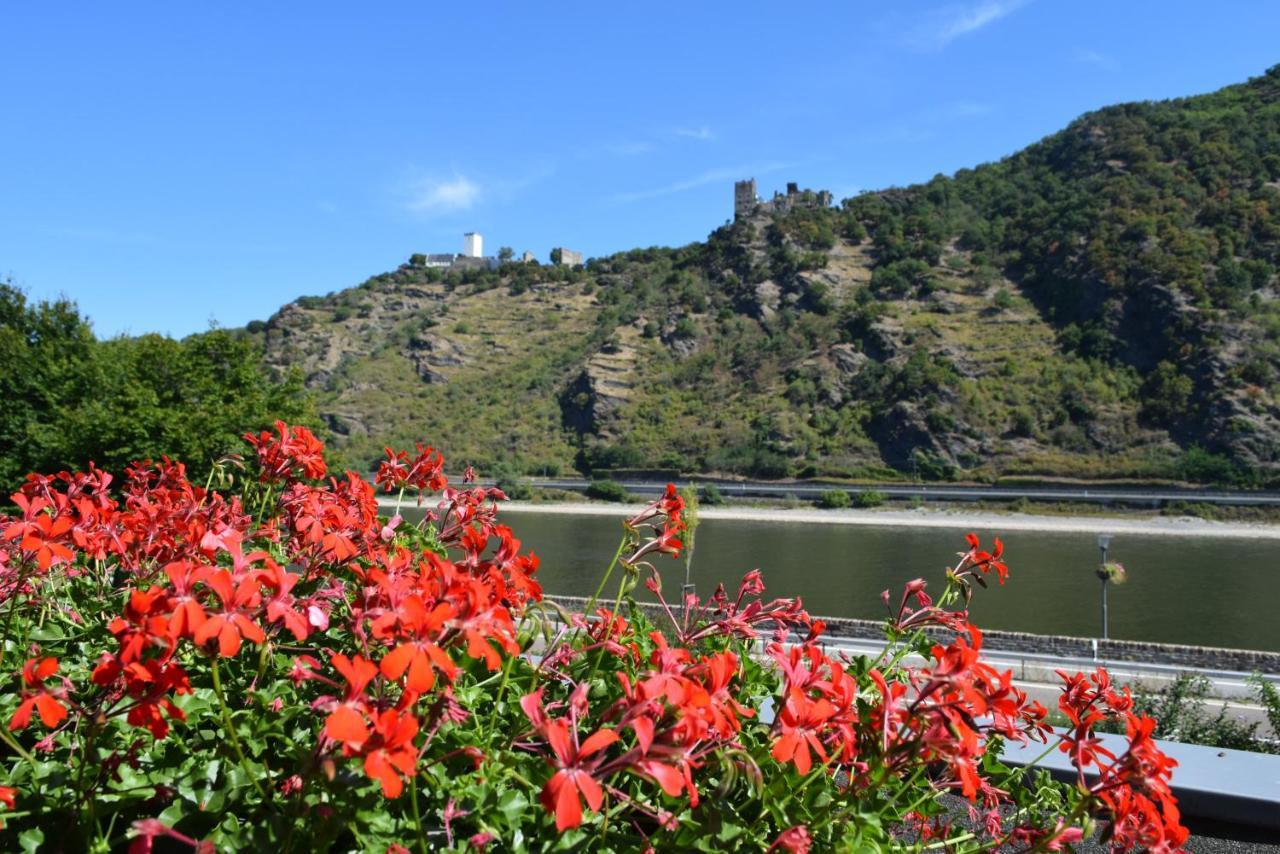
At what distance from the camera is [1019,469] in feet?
151

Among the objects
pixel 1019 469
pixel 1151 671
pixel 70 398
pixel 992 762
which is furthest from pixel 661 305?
pixel 992 762

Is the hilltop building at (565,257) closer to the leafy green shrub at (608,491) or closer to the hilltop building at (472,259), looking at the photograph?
the hilltop building at (472,259)

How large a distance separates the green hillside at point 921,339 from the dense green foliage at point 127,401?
14053 millimetres

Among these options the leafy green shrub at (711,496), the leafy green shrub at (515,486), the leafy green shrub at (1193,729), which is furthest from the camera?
the leafy green shrub at (515,486)

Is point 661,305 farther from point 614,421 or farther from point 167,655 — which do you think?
point 167,655

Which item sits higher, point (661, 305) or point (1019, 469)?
point (661, 305)

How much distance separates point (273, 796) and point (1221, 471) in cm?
4936

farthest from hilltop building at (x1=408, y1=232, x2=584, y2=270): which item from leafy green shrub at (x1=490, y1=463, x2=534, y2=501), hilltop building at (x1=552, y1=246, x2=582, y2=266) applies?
leafy green shrub at (x1=490, y1=463, x2=534, y2=501)

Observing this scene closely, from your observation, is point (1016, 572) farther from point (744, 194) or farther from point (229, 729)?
point (744, 194)

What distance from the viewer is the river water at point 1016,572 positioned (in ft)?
67.1

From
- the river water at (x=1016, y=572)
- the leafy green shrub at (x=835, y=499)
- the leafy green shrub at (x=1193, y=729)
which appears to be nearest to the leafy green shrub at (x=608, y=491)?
the river water at (x=1016, y=572)

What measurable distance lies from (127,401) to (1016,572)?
83.2 ft

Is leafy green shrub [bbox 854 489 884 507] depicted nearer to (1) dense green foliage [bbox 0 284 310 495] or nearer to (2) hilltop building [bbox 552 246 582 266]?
(1) dense green foliage [bbox 0 284 310 495]

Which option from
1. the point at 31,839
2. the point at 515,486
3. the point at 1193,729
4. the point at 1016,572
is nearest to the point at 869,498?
the point at 1016,572
